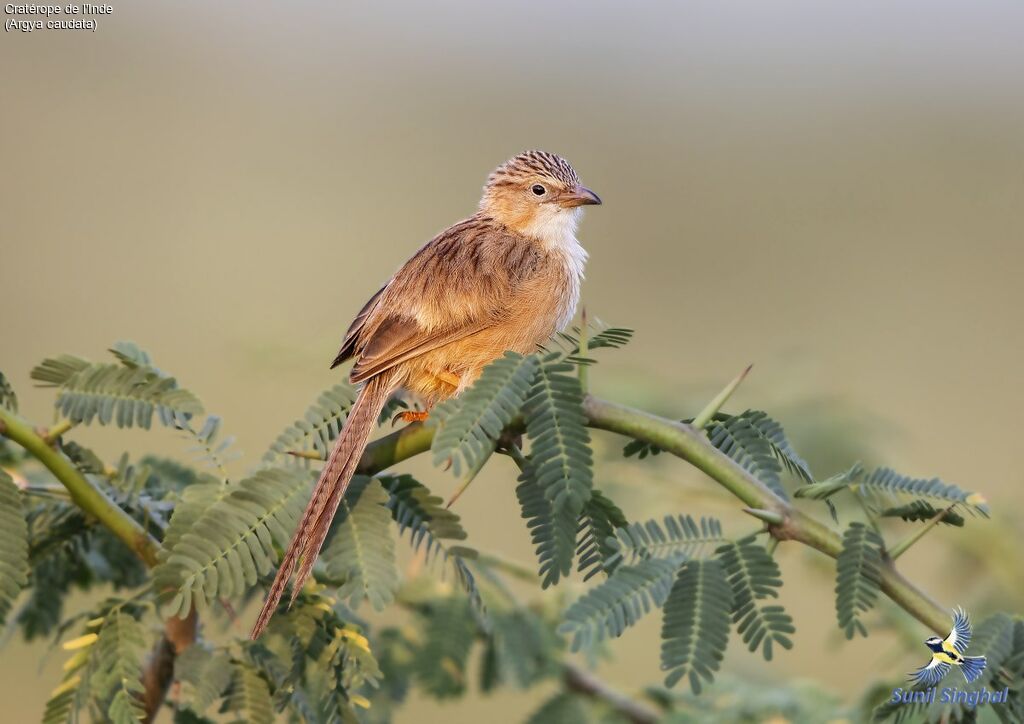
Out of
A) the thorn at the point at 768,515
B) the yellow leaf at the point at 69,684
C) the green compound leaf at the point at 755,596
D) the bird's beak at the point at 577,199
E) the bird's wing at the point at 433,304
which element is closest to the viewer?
the thorn at the point at 768,515

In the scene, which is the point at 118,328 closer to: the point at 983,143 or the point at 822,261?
the point at 822,261

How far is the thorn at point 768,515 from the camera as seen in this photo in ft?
5.08

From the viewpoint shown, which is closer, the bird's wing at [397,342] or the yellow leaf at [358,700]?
the yellow leaf at [358,700]

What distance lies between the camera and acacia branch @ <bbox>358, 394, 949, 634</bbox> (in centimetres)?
158

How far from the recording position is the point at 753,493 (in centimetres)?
159

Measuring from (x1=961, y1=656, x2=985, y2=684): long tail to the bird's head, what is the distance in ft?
6.90

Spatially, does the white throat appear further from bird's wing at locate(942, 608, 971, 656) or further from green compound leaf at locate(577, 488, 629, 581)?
bird's wing at locate(942, 608, 971, 656)

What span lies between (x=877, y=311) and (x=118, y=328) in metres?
7.97

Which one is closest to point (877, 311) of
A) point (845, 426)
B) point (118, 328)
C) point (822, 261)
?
point (822, 261)

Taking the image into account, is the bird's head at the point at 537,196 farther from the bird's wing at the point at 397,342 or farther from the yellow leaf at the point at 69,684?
the yellow leaf at the point at 69,684

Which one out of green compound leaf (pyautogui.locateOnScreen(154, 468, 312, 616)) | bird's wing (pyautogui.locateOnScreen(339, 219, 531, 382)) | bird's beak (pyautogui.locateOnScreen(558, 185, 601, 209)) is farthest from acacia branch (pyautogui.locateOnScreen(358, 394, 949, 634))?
bird's beak (pyautogui.locateOnScreen(558, 185, 601, 209))

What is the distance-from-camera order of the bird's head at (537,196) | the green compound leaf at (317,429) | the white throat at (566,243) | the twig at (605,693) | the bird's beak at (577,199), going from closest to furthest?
1. the green compound leaf at (317,429)
2. the twig at (605,693)
3. the white throat at (566,243)
4. the bird's head at (537,196)
5. the bird's beak at (577,199)

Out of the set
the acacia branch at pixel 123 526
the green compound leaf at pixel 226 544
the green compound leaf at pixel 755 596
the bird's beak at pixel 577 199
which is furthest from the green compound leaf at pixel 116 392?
the bird's beak at pixel 577 199

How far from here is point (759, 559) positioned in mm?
1688
